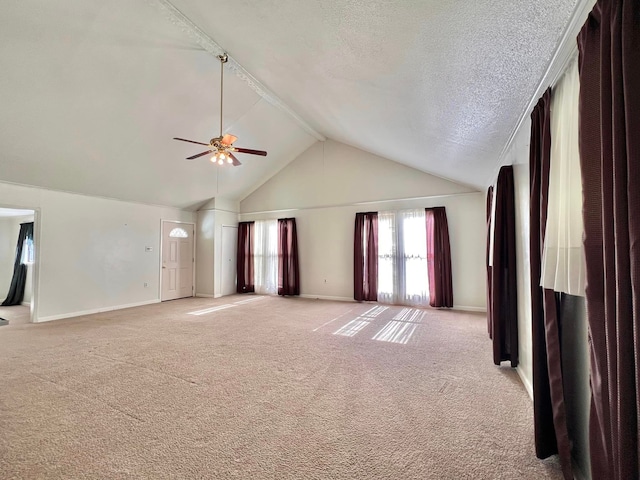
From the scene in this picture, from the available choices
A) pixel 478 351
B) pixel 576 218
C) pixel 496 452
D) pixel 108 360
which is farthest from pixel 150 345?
pixel 576 218

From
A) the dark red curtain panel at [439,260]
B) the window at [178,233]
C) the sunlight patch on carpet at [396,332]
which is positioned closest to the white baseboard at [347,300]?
the dark red curtain panel at [439,260]

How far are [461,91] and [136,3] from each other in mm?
3380

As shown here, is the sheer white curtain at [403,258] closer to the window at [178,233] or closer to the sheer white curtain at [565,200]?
the sheer white curtain at [565,200]

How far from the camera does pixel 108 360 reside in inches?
124

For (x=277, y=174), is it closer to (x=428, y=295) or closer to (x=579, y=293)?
(x=428, y=295)

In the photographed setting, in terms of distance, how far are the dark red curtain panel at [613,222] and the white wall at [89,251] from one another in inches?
285

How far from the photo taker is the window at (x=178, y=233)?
23.7 ft

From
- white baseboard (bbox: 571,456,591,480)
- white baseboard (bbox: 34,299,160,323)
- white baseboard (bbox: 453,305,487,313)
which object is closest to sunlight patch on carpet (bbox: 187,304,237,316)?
white baseboard (bbox: 34,299,160,323)

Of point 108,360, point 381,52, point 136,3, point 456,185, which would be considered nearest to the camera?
point 381,52

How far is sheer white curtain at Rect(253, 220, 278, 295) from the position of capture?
7508mm

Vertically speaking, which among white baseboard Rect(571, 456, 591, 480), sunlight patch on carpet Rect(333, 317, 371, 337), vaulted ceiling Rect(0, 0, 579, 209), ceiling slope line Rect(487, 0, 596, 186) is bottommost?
white baseboard Rect(571, 456, 591, 480)

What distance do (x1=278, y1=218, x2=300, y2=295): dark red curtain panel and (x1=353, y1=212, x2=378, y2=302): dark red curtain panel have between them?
1.64 metres

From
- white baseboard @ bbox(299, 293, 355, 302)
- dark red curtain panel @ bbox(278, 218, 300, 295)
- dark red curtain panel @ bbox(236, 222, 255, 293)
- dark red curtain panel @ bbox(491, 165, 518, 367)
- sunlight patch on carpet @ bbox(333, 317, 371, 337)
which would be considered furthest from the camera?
dark red curtain panel @ bbox(236, 222, 255, 293)

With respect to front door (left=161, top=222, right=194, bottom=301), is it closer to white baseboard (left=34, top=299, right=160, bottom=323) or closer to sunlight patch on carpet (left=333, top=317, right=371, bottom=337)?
white baseboard (left=34, top=299, right=160, bottom=323)
